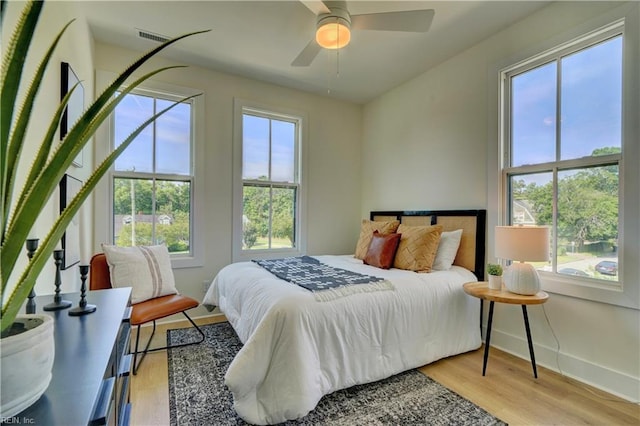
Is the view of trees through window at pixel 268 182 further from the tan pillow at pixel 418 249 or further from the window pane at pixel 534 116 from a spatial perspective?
the window pane at pixel 534 116

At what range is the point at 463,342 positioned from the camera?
245 centimetres

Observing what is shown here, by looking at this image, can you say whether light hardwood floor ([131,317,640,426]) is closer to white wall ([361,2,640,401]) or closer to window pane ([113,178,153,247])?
white wall ([361,2,640,401])

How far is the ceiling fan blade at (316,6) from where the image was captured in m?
1.90

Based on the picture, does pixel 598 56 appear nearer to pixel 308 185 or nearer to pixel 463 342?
pixel 463 342

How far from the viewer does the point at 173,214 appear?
328 cm

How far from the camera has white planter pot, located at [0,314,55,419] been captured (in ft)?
1.69

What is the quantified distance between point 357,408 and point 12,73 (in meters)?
2.05

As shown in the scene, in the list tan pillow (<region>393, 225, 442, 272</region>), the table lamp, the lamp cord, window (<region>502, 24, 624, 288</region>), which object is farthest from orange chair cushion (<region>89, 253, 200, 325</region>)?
window (<region>502, 24, 624, 288</region>)

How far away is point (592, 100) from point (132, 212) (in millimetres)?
4156

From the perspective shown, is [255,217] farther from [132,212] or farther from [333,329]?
[333,329]

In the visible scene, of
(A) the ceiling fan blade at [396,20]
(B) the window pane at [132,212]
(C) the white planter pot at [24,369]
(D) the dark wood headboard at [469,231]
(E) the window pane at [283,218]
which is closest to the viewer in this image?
(C) the white planter pot at [24,369]

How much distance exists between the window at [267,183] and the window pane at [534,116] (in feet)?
8.09

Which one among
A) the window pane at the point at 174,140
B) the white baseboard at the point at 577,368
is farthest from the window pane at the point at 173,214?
the white baseboard at the point at 577,368

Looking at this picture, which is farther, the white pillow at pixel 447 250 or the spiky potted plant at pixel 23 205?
the white pillow at pixel 447 250
